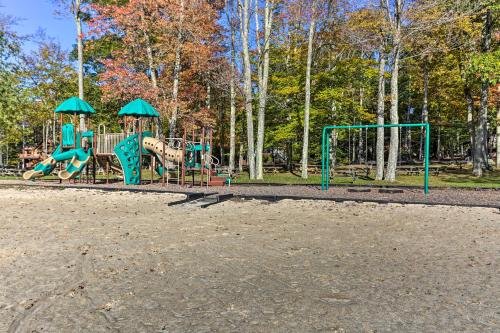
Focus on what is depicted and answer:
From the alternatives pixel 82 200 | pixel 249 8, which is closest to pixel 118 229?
pixel 82 200

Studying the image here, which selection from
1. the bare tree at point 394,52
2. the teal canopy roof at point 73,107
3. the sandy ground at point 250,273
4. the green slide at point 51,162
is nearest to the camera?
the sandy ground at point 250,273

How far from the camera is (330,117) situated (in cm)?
2398

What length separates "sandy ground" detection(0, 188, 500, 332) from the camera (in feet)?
9.84

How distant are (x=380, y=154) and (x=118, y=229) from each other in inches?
572

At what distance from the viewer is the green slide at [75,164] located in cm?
1656

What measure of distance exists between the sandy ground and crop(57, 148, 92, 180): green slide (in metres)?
8.87

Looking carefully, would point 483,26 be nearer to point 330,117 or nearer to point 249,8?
point 330,117

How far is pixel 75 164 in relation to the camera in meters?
16.6

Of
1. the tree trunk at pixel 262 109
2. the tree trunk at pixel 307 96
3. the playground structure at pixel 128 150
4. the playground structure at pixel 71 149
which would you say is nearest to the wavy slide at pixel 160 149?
the playground structure at pixel 128 150

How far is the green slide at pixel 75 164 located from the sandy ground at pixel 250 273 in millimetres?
8873

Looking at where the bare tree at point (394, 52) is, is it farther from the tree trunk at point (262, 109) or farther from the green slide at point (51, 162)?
the green slide at point (51, 162)

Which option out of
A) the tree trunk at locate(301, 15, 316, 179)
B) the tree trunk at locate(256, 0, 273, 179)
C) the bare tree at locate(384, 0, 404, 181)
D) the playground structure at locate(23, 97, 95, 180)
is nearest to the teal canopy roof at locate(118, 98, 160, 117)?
the playground structure at locate(23, 97, 95, 180)

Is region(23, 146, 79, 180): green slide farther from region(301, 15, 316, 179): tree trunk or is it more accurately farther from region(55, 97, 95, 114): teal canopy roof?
region(301, 15, 316, 179): tree trunk

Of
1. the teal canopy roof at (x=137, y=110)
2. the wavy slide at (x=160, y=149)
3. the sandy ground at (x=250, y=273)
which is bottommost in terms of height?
the sandy ground at (x=250, y=273)
